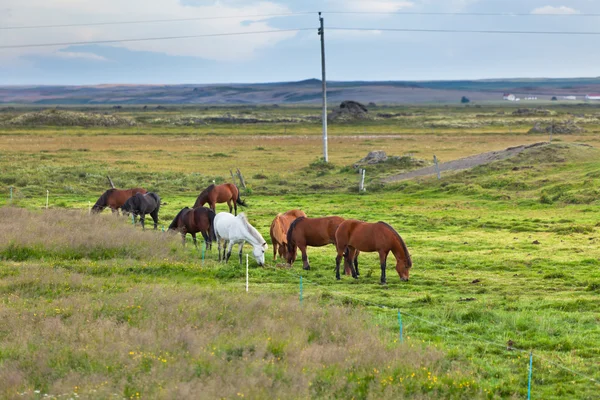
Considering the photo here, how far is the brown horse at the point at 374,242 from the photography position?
17250mm

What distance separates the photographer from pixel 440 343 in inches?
475

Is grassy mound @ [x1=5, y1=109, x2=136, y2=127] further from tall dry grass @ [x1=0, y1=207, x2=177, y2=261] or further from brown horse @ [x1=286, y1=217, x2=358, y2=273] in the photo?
brown horse @ [x1=286, y1=217, x2=358, y2=273]

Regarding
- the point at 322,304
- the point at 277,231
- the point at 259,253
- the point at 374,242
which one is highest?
the point at 374,242

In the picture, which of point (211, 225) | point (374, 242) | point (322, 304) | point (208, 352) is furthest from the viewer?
point (211, 225)

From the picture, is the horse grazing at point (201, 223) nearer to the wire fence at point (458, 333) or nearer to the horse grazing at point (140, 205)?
the horse grazing at point (140, 205)

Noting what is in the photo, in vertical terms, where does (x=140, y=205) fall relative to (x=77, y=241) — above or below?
above

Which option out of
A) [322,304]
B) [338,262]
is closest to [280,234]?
[338,262]

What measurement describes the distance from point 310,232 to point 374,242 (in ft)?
7.43

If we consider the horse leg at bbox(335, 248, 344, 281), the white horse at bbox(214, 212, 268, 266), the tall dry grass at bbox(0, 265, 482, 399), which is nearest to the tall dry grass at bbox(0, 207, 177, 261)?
the white horse at bbox(214, 212, 268, 266)

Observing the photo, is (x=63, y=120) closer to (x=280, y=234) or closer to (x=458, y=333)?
(x=280, y=234)

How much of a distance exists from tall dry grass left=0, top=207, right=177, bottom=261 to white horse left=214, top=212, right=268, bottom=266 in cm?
153

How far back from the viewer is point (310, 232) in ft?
62.6

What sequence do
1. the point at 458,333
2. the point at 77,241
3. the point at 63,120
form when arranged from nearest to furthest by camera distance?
1. the point at 458,333
2. the point at 77,241
3. the point at 63,120

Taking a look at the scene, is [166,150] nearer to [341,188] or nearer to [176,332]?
[341,188]
